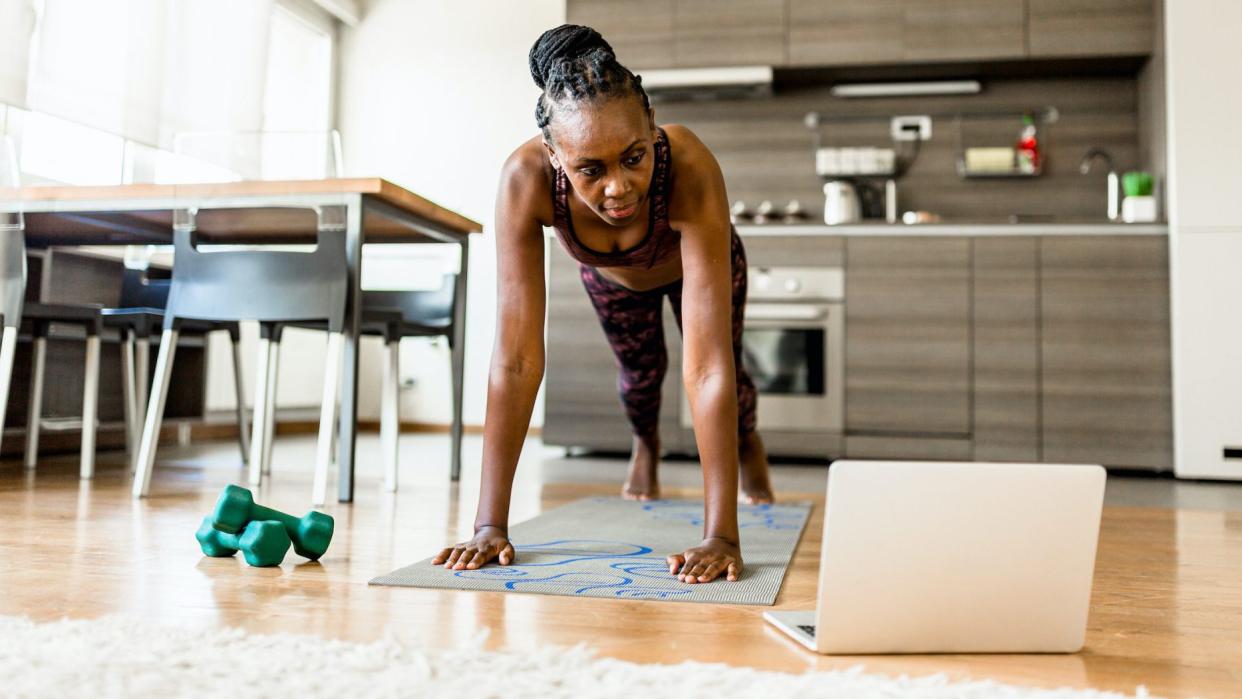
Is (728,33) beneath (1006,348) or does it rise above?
above

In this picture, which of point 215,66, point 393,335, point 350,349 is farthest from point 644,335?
point 215,66

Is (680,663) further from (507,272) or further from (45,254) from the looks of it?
(45,254)

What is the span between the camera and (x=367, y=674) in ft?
3.11

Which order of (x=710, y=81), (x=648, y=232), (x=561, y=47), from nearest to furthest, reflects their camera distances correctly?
(x=561, y=47), (x=648, y=232), (x=710, y=81)

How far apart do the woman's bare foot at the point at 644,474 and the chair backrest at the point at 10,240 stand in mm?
1635

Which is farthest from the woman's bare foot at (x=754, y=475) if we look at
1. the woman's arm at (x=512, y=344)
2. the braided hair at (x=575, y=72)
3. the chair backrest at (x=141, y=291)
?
the chair backrest at (x=141, y=291)

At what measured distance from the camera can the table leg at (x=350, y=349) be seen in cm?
249

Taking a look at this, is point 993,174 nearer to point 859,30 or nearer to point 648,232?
point 859,30

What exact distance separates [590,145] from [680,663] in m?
0.70

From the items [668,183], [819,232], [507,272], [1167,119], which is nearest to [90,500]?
[507,272]

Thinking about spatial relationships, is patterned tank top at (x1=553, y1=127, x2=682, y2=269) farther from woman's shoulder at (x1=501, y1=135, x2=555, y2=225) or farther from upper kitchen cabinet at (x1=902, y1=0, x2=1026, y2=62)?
upper kitchen cabinet at (x1=902, y1=0, x2=1026, y2=62)

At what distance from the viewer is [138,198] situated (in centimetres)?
263

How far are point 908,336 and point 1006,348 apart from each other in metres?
0.38

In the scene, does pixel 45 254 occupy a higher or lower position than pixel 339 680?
higher
